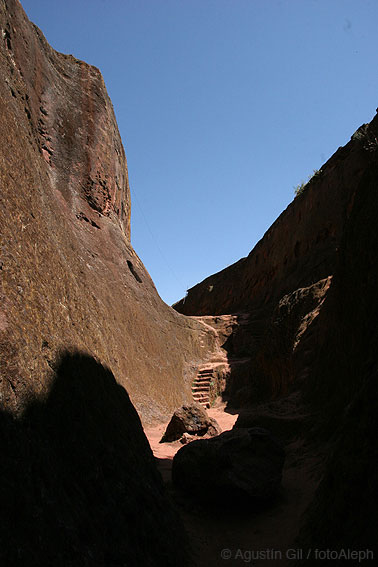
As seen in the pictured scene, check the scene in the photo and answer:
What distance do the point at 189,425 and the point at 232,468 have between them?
3.01 meters

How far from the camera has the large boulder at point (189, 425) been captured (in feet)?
22.8

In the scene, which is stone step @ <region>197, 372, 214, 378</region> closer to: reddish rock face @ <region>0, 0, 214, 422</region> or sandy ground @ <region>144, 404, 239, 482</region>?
reddish rock face @ <region>0, 0, 214, 422</region>

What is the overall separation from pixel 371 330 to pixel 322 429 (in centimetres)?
171

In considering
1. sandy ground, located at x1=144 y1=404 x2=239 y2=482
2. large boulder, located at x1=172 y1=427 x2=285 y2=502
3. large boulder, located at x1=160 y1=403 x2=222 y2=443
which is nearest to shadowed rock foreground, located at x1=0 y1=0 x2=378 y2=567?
large boulder, located at x1=172 y1=427 x2=285 y2=502

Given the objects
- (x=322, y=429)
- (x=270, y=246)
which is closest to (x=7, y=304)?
(x=322, y=429)

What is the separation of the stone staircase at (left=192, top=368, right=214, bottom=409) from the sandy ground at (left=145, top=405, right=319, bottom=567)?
Answer: 7.09 meters

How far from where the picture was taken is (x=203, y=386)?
1248 cm

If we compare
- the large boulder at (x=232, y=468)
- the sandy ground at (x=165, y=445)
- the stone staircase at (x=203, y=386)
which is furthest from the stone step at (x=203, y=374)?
the large boulder at (x=232, y=468)

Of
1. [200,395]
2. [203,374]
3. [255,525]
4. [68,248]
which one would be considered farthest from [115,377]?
[203,374]

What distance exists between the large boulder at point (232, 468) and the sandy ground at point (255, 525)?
0.15m

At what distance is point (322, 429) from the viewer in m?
4.96

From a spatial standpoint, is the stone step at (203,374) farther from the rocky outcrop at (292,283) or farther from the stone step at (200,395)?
the stone step at (200,395)

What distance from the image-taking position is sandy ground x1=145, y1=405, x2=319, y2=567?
9.91ft

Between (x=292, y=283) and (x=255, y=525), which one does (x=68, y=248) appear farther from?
(x=292, y=283)
